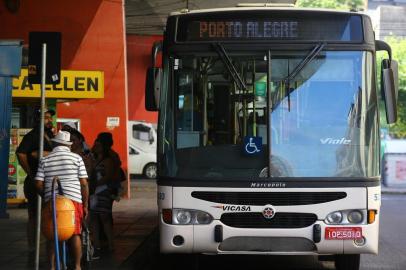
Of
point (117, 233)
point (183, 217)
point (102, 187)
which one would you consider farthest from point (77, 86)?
point (183, 217)

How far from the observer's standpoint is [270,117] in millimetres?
7344

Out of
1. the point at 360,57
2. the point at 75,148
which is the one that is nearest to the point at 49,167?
the point at 75,148

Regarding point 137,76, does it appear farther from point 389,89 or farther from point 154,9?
point 389,89

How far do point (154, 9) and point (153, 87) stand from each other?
19.8m

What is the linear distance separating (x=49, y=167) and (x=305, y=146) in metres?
2.84

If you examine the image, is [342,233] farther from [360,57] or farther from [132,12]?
[132,12]

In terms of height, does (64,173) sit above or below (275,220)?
above

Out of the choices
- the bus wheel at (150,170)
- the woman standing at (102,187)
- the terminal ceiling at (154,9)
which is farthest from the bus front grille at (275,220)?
the bus wheel at (150,170)

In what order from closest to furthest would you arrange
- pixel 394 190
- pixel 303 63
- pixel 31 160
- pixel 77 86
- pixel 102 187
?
pixel 303 63
pixel 31 160
pixel 102 187
pixel 77 86
pixel 394 190

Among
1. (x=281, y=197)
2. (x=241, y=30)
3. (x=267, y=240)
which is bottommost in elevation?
(x=267, y=240)

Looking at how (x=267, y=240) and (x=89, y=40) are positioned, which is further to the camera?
(x=89, y=40)

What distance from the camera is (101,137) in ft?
31.0

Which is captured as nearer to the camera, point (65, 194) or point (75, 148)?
point (65, 194)

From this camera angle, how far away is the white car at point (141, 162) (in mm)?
27219
